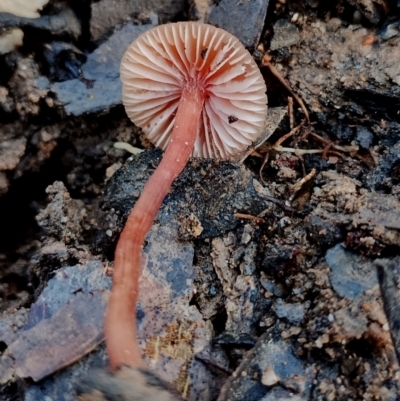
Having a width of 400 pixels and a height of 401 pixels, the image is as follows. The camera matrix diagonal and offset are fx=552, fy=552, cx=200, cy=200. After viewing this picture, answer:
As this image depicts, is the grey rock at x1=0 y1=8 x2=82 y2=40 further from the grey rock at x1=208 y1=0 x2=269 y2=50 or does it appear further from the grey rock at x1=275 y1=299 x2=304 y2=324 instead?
the grey rock at x1=275 y1=299 x2=304 y2=324

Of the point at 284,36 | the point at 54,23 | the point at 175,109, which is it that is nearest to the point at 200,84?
the point at 175,109

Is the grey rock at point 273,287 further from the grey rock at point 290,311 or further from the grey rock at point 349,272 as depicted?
the grey rock at point 349,272

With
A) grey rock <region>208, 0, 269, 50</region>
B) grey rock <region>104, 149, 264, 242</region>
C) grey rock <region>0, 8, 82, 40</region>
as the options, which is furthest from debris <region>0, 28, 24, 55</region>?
grey rock <region>208, 0, 269, 50</region>

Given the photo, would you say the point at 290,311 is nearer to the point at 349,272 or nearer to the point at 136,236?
the point at 349,272

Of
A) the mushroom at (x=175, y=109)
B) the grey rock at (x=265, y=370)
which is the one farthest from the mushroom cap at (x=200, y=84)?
the grey rock at (x=265, y=370)

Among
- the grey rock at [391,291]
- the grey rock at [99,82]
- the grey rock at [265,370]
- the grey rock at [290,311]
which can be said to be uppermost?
the grey rock at [99,82]

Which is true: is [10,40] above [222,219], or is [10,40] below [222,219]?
above

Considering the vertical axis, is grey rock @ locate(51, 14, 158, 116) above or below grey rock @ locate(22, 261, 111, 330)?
above
